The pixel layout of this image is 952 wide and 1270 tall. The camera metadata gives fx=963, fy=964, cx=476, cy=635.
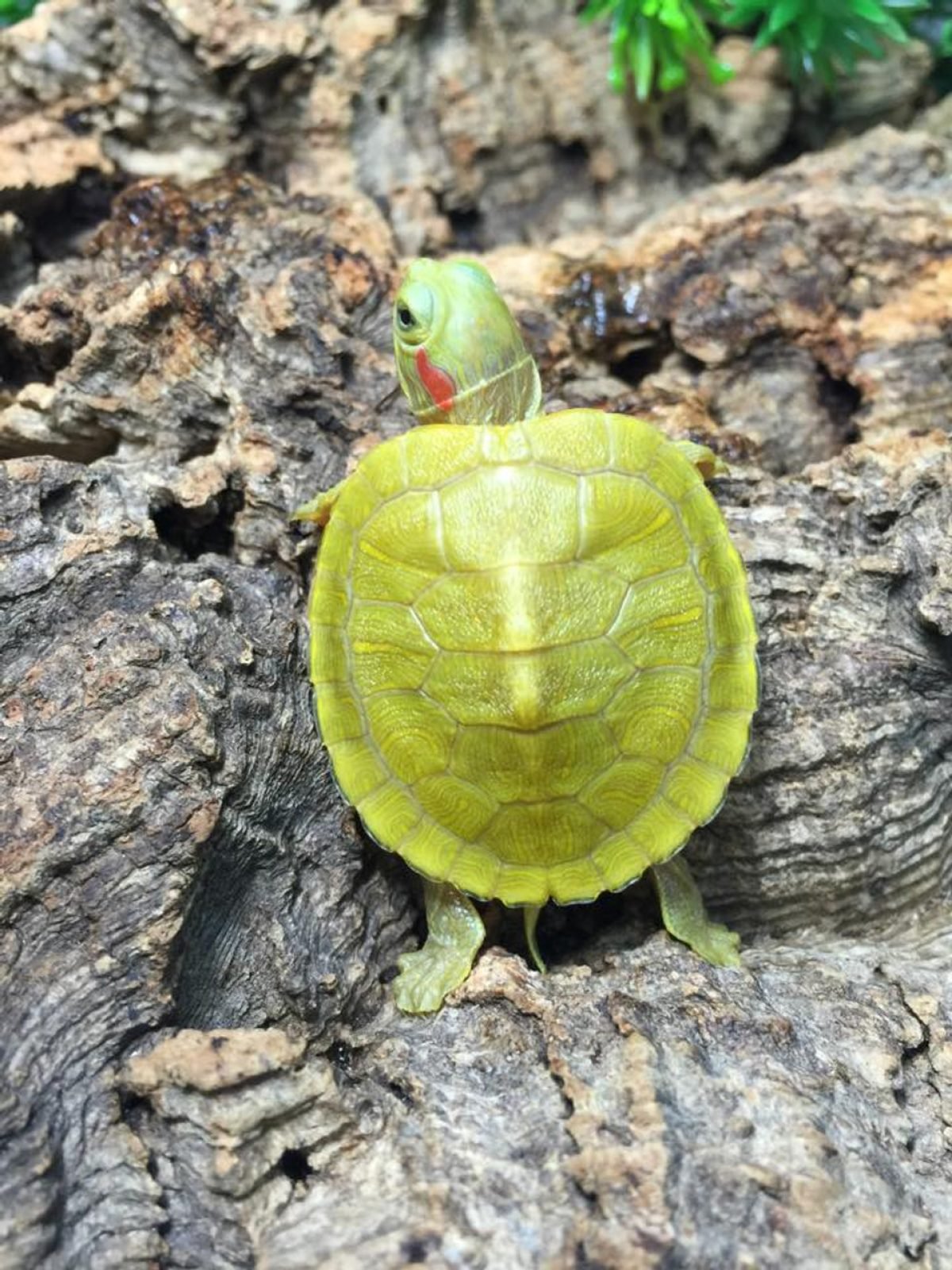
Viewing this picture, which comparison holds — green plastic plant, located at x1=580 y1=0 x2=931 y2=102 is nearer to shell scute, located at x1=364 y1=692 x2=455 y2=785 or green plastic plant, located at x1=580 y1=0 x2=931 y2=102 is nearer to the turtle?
the turtle

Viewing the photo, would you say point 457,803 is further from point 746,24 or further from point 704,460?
point 746,24

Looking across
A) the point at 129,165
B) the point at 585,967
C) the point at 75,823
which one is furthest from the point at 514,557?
the point at 129,165

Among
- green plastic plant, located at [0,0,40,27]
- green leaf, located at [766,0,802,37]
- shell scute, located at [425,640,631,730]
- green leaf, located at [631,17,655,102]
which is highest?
green plastic plant, located at [0,0,40,27]

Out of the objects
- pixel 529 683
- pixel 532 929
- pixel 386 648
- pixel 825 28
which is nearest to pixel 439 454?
pixel 386 648

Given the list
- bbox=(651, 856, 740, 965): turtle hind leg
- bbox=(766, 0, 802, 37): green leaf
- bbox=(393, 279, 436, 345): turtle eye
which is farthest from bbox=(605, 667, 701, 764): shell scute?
bbox=(766, 0, 802, 37): green leaf

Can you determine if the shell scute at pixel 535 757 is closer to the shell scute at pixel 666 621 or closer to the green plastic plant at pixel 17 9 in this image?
the shell scute at pixel 666 621

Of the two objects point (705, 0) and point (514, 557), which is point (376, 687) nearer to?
point (514, 557)

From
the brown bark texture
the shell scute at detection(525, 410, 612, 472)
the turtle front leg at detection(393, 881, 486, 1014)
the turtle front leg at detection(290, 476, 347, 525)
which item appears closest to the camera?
the brown bark texture

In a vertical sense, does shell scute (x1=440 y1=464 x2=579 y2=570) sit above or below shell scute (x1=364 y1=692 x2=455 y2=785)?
above
